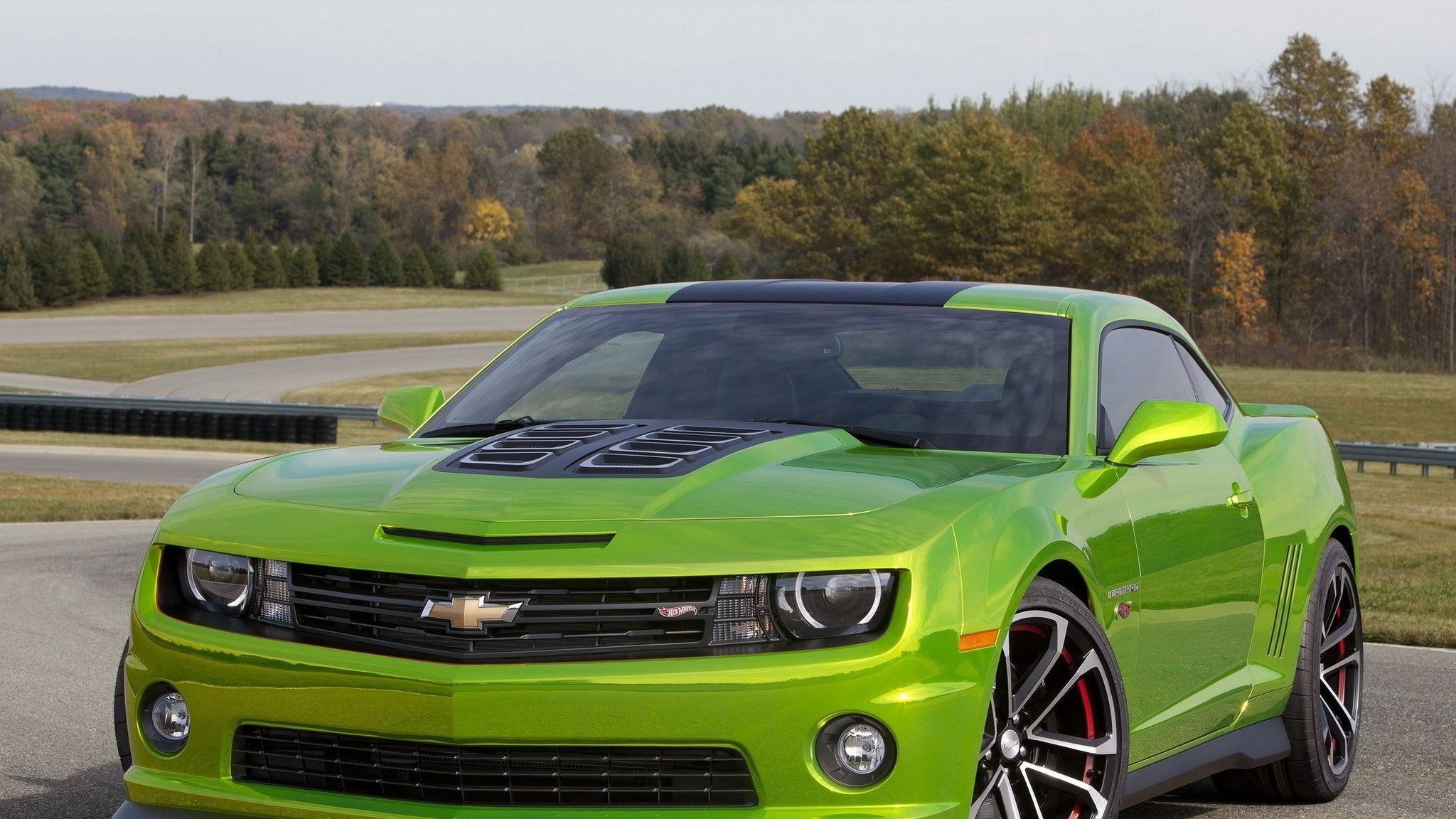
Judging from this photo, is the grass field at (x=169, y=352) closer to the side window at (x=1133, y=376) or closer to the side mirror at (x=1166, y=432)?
the side window at (x=1133, y=376)

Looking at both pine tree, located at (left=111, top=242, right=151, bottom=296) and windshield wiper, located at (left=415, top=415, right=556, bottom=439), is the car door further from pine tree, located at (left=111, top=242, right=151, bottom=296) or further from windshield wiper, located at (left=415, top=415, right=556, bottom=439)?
pine tree, located at (left=111, top=242, right=151, bottom=296)

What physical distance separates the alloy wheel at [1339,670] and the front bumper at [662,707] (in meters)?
2.73

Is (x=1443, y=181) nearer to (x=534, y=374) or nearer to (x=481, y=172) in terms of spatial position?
(x=481, y=172)

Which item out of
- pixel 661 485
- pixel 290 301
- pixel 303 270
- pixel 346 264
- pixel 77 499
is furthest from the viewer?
pixel 346 264

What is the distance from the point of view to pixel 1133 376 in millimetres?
5324

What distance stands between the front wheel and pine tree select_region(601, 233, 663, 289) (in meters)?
99.9

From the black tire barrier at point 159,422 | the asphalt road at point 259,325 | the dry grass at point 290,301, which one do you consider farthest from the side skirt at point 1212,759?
the dry grass at point 290,301

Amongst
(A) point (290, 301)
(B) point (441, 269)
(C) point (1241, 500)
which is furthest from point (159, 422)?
(B) point (441, 269)

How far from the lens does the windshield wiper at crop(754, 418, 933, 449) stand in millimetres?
4504

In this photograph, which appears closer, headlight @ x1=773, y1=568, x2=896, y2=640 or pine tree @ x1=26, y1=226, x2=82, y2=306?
headlight @ x1=773, y1=568, x2=896, y2=640

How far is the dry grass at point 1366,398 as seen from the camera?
44.2m

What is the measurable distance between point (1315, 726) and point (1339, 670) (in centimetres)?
57

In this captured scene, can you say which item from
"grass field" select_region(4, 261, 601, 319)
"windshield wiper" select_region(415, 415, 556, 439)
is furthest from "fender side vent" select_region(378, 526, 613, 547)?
"grass field" select_region(4, 261, 601, 319)

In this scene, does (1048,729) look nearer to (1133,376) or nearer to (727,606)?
(727,606)
